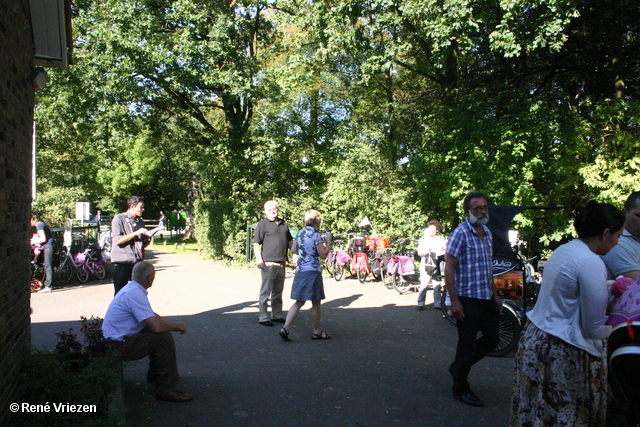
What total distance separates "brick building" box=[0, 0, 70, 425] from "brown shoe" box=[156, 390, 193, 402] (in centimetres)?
123

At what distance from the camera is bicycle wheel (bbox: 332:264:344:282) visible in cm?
1390

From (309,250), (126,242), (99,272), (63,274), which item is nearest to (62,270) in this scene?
(63,274)

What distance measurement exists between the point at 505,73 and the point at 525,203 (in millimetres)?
4960

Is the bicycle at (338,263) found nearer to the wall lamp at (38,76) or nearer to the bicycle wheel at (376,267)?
the bicycle wheel at (376,267)

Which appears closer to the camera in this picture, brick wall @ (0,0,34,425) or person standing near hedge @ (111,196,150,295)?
brick wall @ (0,0,34,425)

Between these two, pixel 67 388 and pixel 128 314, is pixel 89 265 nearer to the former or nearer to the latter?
pixel 128 314

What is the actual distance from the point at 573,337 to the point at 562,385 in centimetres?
30

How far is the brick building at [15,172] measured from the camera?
11.7ft

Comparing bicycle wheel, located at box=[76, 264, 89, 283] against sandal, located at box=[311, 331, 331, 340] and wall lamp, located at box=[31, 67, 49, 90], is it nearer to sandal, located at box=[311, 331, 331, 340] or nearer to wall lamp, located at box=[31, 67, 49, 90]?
sandal, located at box=[311, 331, 331, 340]

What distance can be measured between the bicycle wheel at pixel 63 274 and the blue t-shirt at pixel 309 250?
797 cm

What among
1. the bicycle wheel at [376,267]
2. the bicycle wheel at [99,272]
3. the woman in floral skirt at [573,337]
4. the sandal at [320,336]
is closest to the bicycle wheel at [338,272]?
the bicycle wheel at [376,267]

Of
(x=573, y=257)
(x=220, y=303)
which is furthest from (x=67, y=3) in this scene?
(x=220, y=303)

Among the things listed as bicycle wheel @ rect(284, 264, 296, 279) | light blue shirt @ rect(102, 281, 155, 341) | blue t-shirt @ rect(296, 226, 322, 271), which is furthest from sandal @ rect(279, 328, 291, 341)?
bicycle wheel @ rect(284, 264, 296, 279)

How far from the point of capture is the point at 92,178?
31.0m
